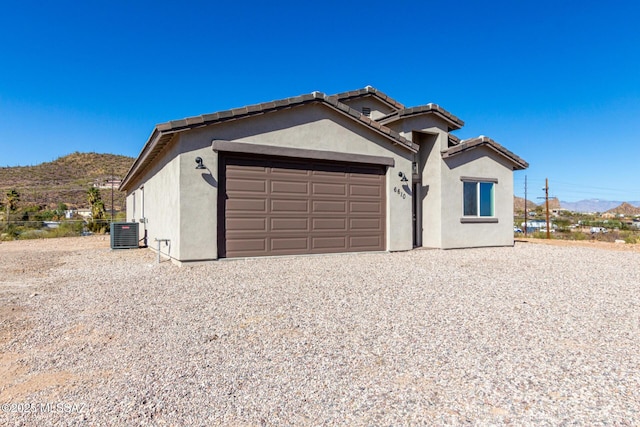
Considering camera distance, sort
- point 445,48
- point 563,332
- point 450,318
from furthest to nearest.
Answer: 1. point 445,48
2. point 450,318
3. point 563,332

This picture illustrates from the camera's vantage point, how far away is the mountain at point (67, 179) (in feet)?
123

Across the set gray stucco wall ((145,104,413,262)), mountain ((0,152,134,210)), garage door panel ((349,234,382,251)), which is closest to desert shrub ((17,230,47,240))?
gray stucco wall ((145,104,413,262))

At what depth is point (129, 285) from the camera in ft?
20.2

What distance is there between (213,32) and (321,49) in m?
5.47

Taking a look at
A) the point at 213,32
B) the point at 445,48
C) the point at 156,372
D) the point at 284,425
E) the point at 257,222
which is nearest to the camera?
the point at 284,425

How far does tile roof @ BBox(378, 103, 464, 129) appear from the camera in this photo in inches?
466

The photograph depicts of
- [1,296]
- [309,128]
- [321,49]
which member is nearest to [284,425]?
[1,296]

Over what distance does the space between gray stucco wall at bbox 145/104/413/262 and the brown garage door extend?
1.05 feet

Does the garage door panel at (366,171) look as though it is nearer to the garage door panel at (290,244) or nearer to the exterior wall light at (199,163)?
the garage door panel at (290,244)

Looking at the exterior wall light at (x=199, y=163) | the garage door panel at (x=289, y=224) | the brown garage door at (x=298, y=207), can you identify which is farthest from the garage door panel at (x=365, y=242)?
the exterior wall light at (x=199, y=163)

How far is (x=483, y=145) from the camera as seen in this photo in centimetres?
1281

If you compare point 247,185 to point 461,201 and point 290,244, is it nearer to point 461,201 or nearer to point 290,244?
point 290,244

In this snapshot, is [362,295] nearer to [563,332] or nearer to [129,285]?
[563,332]

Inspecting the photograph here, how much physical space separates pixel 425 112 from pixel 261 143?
5990 mm
